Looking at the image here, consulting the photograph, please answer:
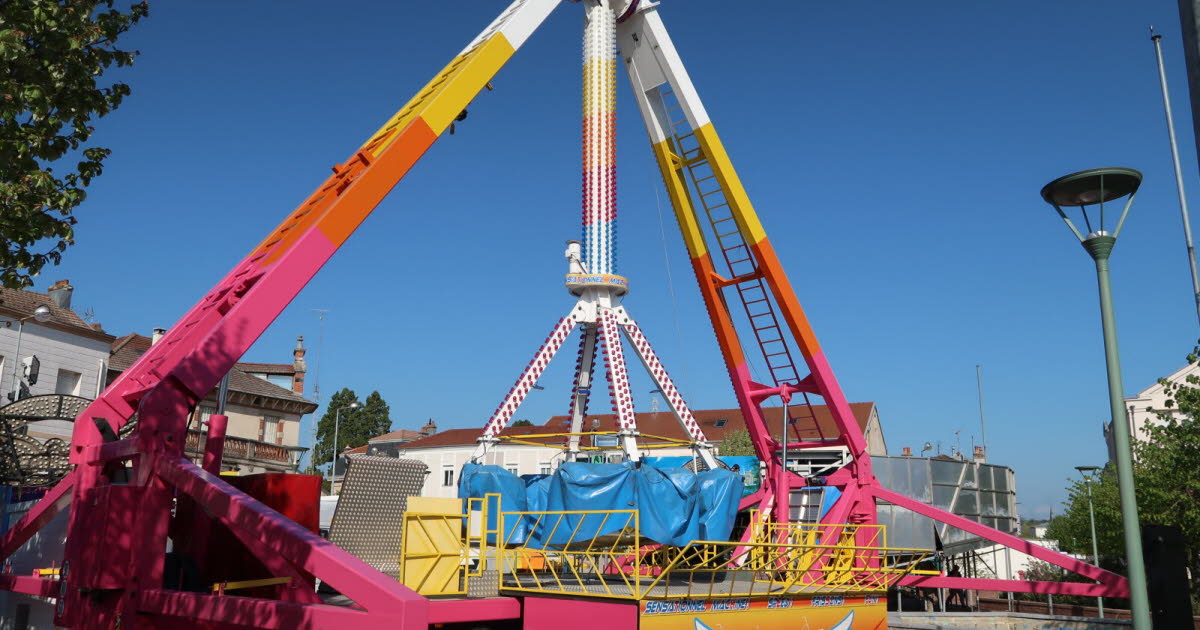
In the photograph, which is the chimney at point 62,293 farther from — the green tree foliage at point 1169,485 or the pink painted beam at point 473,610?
the green tree foliage at point 1169,485

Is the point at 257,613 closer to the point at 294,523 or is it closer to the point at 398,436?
the point at 294,523

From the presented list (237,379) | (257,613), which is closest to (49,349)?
(237,379)

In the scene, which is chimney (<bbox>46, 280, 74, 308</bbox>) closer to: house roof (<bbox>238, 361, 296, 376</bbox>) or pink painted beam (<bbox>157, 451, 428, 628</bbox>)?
house roof (<bbox>238, 361, 296, 376</bbox>)

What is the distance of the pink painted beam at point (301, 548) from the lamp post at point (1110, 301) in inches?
236

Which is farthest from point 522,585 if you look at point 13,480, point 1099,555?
point 1099,555

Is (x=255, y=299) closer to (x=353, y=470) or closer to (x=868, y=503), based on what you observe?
(x=353, y=470)

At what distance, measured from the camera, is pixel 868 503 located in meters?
20.4

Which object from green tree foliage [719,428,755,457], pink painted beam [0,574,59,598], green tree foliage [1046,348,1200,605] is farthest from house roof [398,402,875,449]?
pink painted beam [0,574,59,598]

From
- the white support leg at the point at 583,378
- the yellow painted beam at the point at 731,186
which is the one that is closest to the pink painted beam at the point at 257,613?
the yellow painted beam at the point at 731,186

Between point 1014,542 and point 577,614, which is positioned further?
point 1014,542

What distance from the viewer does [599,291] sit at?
79.2 feet

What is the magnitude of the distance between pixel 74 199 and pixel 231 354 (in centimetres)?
323

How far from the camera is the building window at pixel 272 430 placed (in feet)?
119

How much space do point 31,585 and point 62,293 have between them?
23.3 metres
